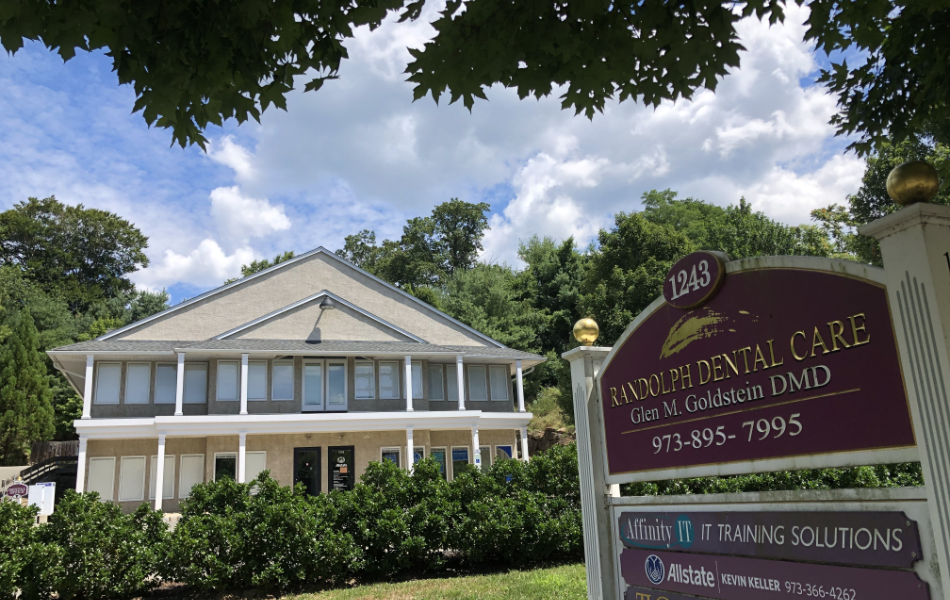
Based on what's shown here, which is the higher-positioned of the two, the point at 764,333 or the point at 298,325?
the point at 298,325

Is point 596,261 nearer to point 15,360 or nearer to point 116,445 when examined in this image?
point 116,445

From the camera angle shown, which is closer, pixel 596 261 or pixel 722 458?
pixel 722 458

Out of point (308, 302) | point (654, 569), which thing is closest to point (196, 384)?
point (308, 302)

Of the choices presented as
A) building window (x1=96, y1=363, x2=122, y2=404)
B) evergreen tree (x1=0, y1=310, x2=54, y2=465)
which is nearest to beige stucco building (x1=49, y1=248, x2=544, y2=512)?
building window (x1=96, y1=363, x2=122, y2=404)

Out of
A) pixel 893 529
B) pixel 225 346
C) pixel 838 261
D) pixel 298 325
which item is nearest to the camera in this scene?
pixel 893 529

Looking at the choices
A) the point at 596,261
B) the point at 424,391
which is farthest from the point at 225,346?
the point at 596,261

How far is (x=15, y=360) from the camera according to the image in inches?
1464

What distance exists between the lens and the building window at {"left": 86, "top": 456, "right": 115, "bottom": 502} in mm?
23938

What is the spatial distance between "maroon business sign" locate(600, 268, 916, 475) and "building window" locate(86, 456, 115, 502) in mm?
24245

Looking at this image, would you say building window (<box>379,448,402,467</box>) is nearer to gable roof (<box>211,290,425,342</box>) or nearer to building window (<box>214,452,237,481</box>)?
gable roof (<box>211,290,425,342</box>)

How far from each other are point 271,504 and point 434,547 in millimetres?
2669

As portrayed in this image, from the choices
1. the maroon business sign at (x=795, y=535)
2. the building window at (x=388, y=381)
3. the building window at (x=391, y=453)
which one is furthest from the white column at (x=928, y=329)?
the building window at (x=391, y=453)

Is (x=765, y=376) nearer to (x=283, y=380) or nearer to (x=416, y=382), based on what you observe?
(x=283, y=380)

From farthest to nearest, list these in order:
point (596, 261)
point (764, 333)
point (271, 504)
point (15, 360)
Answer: point (15, 360) → point (596, 261) → point (271, 504) → point (764, 333)
